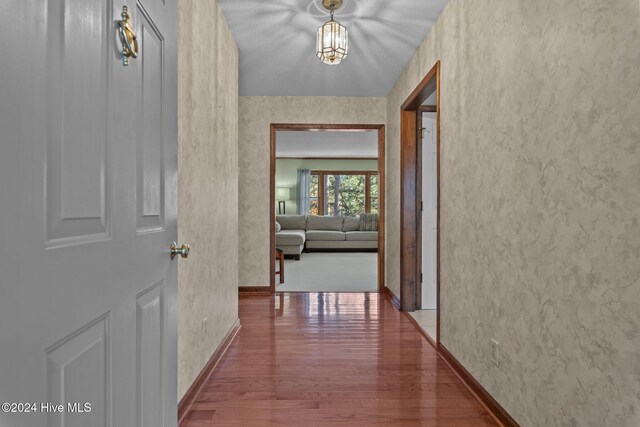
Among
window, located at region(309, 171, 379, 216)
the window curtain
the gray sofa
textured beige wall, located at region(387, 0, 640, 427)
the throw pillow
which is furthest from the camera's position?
window, located at region(309, 171, 379, 216)

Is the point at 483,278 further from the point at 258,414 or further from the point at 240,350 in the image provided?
the point at 240,350

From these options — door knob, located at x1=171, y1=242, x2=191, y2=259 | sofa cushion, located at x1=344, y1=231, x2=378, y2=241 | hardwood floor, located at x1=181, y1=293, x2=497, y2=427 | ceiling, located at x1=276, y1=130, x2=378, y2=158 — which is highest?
ceiling, located at x1=276, y1=130, x2=378, y2=158

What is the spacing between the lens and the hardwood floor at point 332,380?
70.7 inches

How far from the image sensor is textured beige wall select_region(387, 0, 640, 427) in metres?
1.05

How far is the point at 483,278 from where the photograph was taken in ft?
6.27

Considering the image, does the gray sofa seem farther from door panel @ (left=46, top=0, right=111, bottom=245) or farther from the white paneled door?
door panel @ (left=46, top=0, right=111, bottom=245)

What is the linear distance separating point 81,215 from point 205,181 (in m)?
1.52

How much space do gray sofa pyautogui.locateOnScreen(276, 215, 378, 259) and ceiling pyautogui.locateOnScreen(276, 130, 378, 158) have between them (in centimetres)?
173

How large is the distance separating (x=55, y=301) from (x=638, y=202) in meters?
1.36

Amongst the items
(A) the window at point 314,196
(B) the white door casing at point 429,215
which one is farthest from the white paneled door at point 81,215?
(A) the window at point 314,196

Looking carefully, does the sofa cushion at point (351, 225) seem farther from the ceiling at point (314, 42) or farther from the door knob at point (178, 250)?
the door knob at point (178, 250)

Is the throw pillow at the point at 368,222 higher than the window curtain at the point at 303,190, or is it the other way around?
the window curtain at the point at 303,190

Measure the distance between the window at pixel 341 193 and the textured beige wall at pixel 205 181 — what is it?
7732 mm

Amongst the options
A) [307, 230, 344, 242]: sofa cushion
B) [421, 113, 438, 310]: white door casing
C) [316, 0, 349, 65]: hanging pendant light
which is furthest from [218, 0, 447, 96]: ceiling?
[307, 230, 344, 242]: sofa cushion
